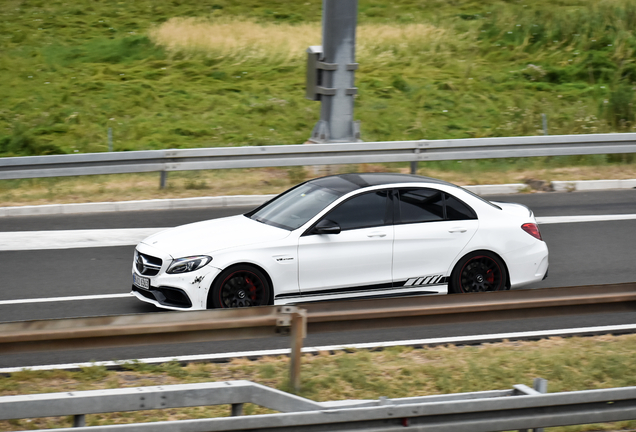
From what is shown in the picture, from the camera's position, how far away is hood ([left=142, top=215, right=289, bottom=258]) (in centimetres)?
821

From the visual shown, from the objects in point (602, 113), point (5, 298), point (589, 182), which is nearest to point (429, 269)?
point (5, 298)

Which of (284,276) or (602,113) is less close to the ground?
(602,113)

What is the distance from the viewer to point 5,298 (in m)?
9.22

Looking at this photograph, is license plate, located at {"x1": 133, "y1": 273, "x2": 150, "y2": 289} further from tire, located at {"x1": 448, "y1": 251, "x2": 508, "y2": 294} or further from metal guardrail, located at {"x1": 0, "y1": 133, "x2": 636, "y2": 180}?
metal guardrail, located at {"x1": 0, "y1": 133, "x2": 636, "y2": 180}

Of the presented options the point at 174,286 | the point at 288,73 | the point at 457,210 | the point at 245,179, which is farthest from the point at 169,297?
the point at 288,73

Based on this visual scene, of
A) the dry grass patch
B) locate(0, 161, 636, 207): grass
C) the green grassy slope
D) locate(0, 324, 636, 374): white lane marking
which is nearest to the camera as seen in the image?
locate(0, 324, 636, 374): white lane marking

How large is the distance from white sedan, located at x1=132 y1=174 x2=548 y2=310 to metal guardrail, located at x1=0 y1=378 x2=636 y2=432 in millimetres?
3411

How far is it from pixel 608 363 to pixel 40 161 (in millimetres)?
10288

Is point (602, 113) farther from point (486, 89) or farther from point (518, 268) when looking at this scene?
point (518, 268)

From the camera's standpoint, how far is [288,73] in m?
26.6

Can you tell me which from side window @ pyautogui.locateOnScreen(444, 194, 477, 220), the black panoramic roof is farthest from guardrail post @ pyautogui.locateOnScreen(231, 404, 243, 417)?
side window @ pyautogui.locateOnScreen(444, 194, 477, 220)

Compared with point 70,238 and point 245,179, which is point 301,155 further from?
point 70,238

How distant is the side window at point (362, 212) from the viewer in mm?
8594

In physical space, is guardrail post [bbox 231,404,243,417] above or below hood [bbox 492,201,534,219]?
below
